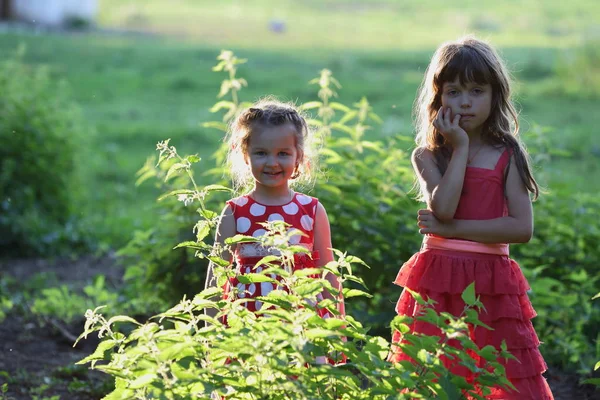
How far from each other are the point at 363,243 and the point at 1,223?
3664mm

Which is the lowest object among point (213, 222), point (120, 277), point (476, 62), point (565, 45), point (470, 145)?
point (120, 277)

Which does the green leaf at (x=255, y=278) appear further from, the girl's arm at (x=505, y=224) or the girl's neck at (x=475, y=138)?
the girl's neck at (x=475, y=138)

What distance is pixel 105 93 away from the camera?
1522cm

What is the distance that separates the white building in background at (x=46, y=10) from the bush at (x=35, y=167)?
1754 centimetres

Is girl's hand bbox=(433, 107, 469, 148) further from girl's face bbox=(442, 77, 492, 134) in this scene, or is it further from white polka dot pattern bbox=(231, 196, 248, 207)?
white polka dot pattern bbox=(231, 196, 248, 207)

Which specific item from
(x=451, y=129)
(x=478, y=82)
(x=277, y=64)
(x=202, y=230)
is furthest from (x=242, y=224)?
(x=277, y=64)

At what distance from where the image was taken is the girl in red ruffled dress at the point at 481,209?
3.30 m

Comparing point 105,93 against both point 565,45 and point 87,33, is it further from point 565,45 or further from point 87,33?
point 565,45

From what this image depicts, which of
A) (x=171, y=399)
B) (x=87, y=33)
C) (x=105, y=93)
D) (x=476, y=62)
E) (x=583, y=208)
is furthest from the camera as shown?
(x=87, y=33)

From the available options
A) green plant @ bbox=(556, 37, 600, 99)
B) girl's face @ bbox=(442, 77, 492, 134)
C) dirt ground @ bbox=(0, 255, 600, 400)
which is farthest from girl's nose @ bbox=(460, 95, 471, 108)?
green plant @ bbox=(556, 37, 600, 99)

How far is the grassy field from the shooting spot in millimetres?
11406

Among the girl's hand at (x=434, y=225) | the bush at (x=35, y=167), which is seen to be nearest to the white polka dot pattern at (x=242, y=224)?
the girl's hand at (x=434, y=225)

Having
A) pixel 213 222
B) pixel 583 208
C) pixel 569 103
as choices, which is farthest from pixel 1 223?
pixel 569 103

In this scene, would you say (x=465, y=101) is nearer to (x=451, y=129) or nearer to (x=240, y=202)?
(x=451, y=129)
